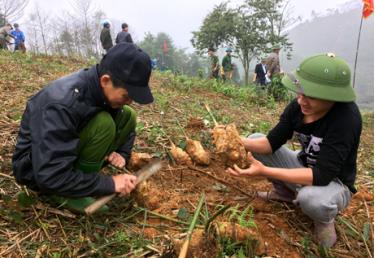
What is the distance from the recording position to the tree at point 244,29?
20.5 m

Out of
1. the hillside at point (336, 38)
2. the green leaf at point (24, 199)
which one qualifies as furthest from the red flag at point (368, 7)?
the hillside at point (336, 38)

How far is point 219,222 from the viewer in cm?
203

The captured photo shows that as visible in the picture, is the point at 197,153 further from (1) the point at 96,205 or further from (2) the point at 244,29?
(2) the point at 244,29

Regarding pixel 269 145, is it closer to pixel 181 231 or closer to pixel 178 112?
pixel 181 231

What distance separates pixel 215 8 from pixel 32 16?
2745 cm

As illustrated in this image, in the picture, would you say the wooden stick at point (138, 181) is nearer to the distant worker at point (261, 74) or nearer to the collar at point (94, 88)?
the collar at point (94, 88)

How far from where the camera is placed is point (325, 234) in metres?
2.16

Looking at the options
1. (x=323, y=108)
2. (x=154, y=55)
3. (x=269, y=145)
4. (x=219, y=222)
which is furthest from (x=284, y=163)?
(x=154, y=55)

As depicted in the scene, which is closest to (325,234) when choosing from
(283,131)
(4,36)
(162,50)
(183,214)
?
(283,131)

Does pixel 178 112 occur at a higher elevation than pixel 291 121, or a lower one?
lower

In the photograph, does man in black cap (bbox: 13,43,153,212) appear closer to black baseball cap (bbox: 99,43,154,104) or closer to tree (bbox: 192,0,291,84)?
black baseball cap (bbox: 99,43,154,104)

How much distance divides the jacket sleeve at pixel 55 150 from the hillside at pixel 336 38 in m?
81.7

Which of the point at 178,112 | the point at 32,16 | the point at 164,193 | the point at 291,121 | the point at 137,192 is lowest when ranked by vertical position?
the point at 32,16

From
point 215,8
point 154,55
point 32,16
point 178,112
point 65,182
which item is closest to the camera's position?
point 65,182
